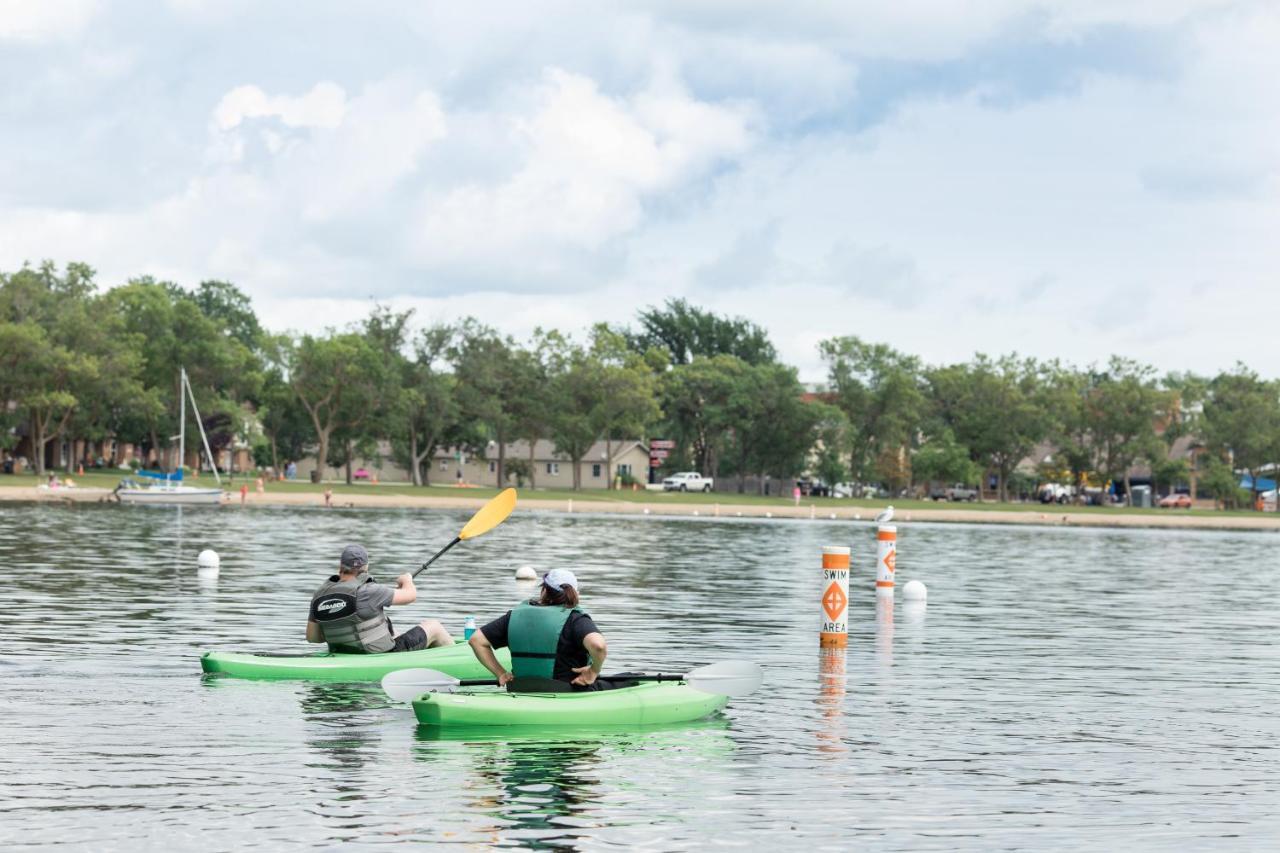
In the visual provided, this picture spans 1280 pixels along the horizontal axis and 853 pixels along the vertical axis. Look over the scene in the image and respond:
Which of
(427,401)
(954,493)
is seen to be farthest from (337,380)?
(954,493)

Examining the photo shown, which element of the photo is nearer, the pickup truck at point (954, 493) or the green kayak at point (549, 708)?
the green kayak at point (549, 708)

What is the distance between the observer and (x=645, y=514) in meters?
102

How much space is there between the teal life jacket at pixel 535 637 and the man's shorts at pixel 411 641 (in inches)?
157

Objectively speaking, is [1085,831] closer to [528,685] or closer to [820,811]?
[820,811]

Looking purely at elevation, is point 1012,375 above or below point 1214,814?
above

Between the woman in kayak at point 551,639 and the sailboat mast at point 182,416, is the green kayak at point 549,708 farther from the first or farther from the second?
the sailboat mast at point 182,416

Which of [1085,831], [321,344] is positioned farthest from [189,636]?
[321,344]

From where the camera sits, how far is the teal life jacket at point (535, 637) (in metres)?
15.9

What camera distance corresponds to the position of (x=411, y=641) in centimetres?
1991

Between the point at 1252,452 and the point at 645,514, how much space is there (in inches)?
2639

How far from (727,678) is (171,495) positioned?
7874 cm

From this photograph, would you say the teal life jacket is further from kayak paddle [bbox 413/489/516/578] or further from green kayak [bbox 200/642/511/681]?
kayak paddle [bbox 413/489/516/578]

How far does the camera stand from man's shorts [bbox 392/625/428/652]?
19828mm

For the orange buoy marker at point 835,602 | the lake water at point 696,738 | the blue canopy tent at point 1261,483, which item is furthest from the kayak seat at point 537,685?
the blue canopy tent at point 1261,483
